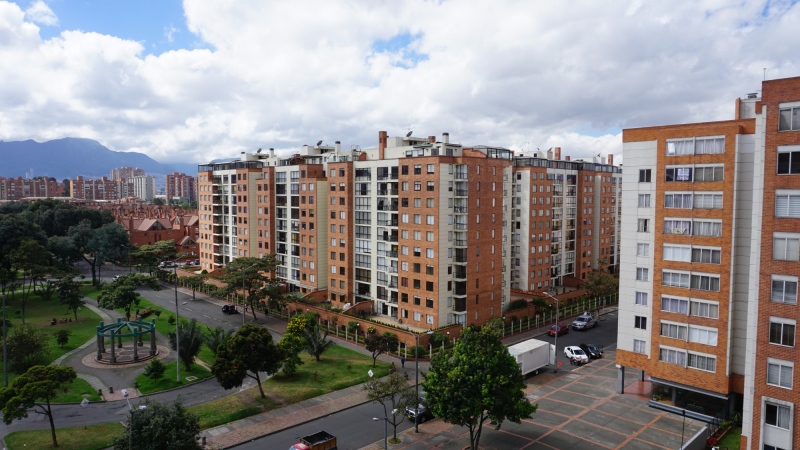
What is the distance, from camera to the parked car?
68.5m

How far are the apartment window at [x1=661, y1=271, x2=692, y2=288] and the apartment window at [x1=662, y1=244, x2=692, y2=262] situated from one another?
3.98 ft

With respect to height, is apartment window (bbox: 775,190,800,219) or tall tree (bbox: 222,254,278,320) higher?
apartment window (bbox: 775,190,800,219)

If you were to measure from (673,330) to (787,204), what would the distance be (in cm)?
1390

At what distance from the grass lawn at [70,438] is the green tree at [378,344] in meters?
23.4

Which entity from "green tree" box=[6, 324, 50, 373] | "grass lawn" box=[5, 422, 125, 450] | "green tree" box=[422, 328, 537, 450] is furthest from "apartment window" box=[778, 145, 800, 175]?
"green tree" box=[6, 324, 50, 373]

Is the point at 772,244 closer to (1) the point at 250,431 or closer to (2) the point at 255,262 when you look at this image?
(1) the point at 250,431

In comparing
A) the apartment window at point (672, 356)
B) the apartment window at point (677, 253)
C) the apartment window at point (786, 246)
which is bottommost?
the apartment window at point (672, 356)

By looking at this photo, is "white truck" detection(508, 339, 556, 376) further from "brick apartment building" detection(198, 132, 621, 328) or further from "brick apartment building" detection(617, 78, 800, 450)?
"brick apartment building" detection(198, 132, 621, 328)

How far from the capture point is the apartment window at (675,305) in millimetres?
40750

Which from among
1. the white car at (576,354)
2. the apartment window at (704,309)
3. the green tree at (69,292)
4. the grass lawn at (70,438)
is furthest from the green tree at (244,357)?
the green tree at (69,292)

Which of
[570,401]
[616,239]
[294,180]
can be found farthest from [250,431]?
[616,239]

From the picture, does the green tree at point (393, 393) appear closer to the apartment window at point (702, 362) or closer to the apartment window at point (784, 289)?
the apartment window at point (702, 362)

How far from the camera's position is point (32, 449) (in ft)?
113

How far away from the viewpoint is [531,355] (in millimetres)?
49906
